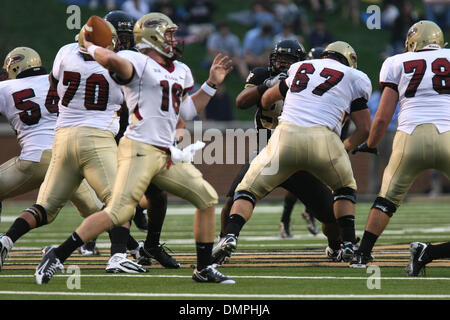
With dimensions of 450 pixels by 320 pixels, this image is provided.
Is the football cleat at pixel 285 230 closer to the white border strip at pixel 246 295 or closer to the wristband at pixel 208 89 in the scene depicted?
the wristband at pixel 208 89

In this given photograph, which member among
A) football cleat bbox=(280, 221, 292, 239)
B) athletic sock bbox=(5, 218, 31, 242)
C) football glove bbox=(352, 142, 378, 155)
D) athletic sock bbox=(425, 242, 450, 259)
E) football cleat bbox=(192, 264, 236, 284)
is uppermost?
football glove bbox=(352, 142, 378, 155)

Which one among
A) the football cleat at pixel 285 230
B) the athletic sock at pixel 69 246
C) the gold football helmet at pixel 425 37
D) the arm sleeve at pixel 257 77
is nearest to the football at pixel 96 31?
the athletic sock at pixel 69 246

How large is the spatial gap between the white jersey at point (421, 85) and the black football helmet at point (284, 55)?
98 cm

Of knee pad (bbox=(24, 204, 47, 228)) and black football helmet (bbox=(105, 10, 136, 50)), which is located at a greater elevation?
black football helmet (bbox=(105, 10, 136, 50))

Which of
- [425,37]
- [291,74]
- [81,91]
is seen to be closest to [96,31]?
[81,91]

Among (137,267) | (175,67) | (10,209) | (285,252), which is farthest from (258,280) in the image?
(10,209)

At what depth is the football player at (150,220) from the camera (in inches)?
281

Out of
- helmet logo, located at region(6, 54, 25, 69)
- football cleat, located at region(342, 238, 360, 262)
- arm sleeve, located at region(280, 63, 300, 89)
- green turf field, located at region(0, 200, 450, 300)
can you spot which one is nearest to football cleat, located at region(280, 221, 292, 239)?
green turf field, located at region(0, 200, 450, 300)

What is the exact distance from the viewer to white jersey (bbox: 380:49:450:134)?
6.66 meters

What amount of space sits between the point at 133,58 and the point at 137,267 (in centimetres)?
158

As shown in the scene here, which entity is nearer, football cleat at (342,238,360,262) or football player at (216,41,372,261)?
football player at (216,41,372,261)

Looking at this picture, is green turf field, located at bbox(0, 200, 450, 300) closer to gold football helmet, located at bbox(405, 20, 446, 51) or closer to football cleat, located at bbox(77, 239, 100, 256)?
football cleat, located at bbox(77, 239, 100, 256)

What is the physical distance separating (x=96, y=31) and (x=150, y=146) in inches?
32.5
